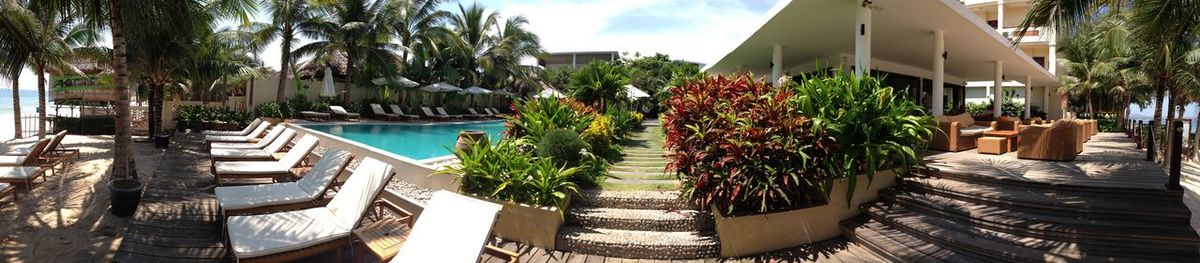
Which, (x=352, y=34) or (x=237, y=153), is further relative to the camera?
(x=352, y=34)

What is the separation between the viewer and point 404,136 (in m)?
18.3

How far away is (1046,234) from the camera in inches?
164

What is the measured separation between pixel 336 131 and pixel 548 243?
1601 cm

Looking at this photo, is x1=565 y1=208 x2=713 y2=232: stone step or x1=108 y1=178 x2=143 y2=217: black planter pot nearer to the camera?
x1=565 y1=208 x2=713 y2=232: stone step

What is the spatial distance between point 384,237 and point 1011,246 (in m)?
4.96

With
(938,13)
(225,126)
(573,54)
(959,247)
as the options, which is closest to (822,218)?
(959,247)

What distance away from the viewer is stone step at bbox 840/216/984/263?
4.11 m

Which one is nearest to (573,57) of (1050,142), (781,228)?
(1050,142)

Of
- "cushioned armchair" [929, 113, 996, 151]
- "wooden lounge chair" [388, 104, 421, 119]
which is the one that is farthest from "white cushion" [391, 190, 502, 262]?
"wooden lounge chair" [388, 104, 421, 119]

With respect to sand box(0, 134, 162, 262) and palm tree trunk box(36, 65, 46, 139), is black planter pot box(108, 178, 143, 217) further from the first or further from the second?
palm tree trunk box(36, 65, 46, 139)

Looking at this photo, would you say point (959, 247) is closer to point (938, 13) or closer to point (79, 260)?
point (938, 13)

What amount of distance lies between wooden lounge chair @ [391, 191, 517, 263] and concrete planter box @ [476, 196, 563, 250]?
0.69m

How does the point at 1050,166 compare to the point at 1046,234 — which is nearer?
the point at 1046,234

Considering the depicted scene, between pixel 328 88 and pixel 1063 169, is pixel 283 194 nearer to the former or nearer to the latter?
pixel 1063 169
